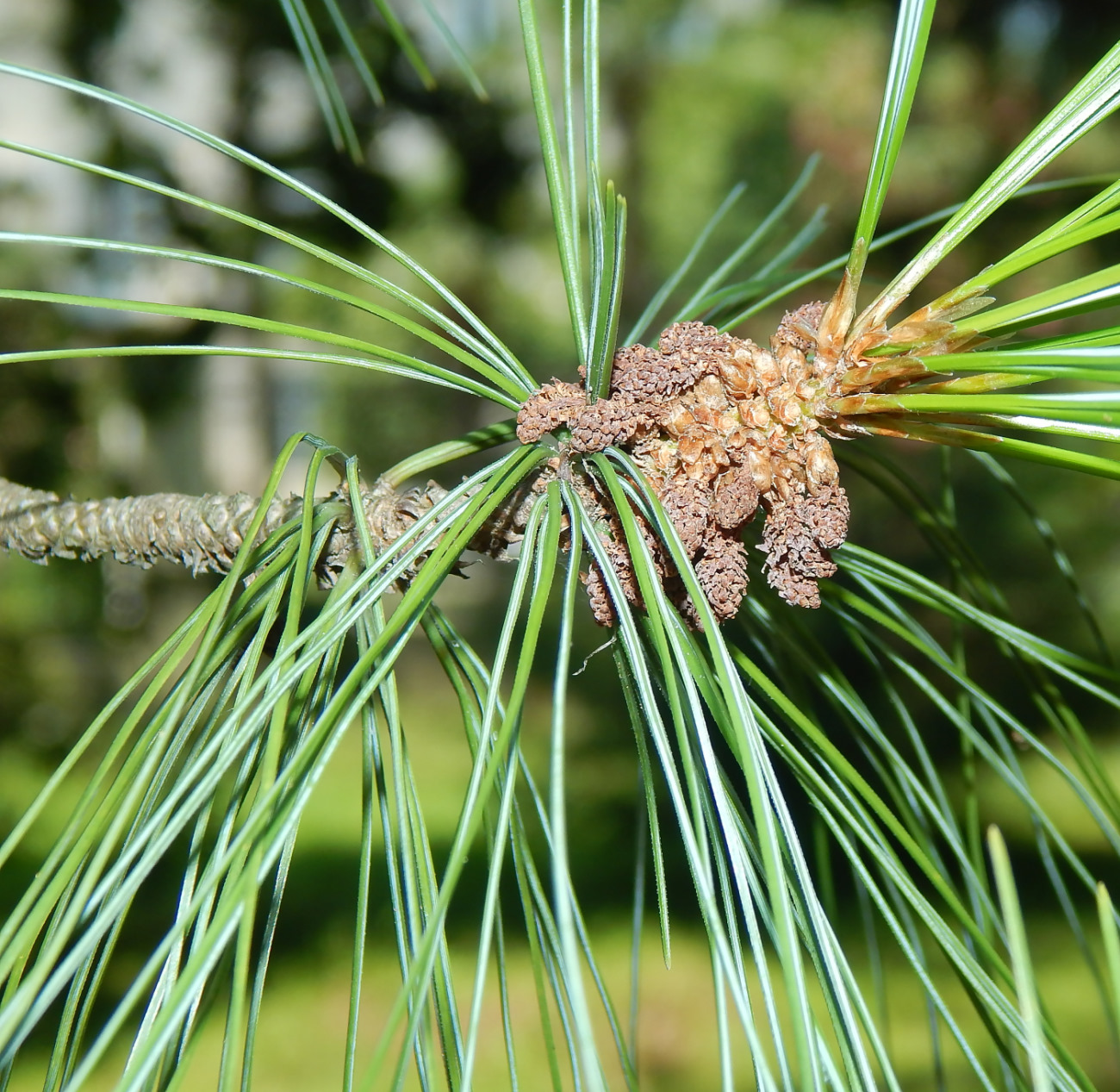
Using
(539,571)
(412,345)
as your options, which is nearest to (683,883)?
(539,571)

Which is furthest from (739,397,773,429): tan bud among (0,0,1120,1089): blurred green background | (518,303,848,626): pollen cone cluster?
(0,0,1120,1089): blurred green background

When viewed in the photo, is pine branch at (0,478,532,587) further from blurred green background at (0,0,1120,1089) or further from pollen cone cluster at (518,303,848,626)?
blurred green background at (0,0,1120,1089)

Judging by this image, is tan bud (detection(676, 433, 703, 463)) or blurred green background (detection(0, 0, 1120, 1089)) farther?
blurred green background (detection(0, 0, 1120, 1089))

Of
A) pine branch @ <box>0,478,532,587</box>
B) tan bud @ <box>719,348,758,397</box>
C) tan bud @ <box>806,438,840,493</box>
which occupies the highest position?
pine branch @ <box>0,478,532,587</box>

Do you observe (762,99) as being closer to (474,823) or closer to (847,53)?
(847,53)

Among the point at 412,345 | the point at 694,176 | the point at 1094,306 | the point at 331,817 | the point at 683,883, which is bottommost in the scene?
the point at 1094,306

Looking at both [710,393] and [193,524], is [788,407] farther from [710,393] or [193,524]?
[193,524]

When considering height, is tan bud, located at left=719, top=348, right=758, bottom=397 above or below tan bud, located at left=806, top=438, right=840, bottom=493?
above
